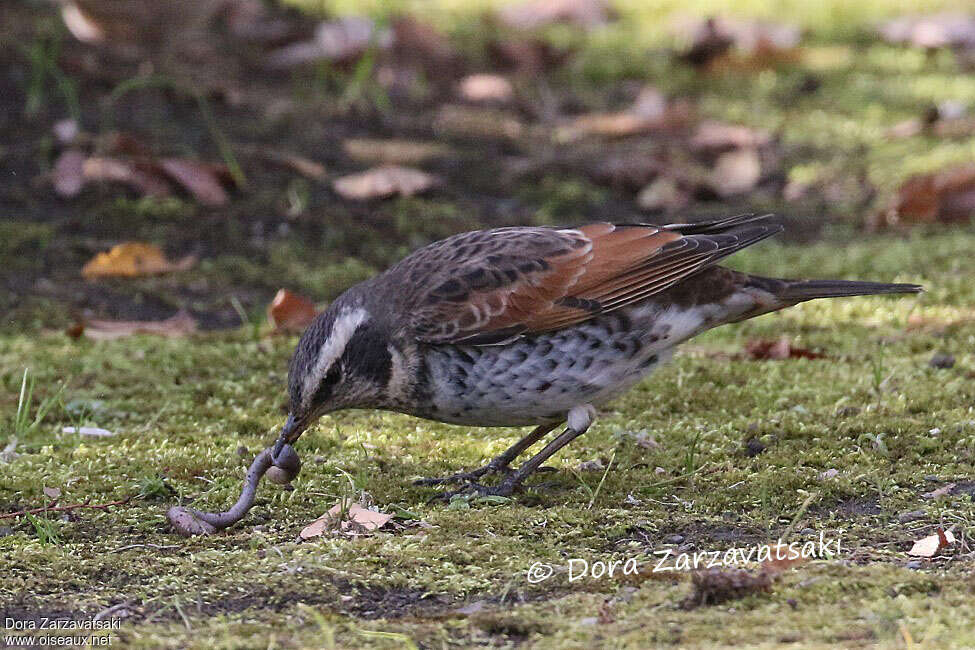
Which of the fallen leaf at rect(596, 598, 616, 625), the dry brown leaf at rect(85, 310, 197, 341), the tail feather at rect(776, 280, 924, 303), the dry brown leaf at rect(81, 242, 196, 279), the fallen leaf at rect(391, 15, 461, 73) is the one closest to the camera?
the fallen leaf at rect(596, 598, 616, 625)

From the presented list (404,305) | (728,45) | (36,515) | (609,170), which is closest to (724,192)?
(609,170)

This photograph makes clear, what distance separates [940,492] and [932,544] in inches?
22.1

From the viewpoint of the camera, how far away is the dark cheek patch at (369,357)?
5.13 metres

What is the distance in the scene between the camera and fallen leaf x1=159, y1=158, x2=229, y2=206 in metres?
8.40

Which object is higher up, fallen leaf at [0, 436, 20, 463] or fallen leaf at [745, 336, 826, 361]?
fallen leaf at [0, 436, 20, 463]

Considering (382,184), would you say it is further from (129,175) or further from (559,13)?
(559,13)

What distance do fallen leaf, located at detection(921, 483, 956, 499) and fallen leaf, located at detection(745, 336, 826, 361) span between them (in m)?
1.67

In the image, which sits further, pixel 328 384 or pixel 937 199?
pixel 937 199

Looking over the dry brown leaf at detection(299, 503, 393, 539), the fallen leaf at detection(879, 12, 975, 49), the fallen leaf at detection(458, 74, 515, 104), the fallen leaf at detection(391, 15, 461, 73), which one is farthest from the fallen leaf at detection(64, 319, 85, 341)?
the fallen leaf at detection(879, 12, 975, 49)

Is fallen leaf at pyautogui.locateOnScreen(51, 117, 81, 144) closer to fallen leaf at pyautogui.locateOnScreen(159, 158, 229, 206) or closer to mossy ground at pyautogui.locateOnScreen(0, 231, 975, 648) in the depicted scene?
fallen leaf at pyautogui.locateOnScreen(159, 158, 229, 206)

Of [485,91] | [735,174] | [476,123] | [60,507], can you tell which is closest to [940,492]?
[60,507]

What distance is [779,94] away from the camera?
36.6ft

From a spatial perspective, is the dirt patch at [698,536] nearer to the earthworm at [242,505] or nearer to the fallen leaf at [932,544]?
the fallen leaf at [932,544]

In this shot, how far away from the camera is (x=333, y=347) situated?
5.11 m
